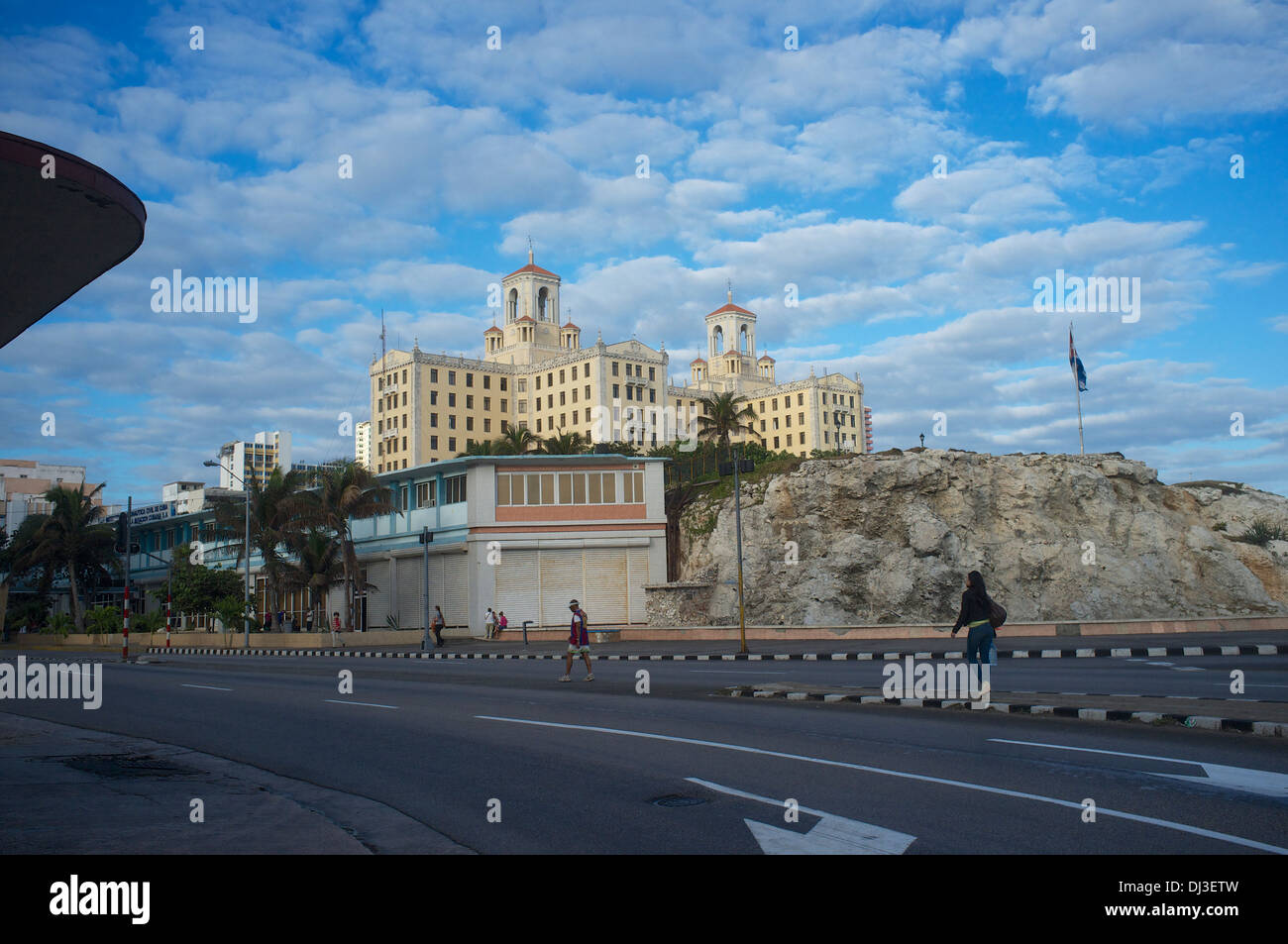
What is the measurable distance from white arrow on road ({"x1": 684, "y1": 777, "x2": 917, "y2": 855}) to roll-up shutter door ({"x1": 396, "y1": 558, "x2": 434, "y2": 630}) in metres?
43.2

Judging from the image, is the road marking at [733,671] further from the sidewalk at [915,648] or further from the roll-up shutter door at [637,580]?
the roll-up shutter door at [637,580]

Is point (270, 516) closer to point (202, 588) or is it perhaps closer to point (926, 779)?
point (202, 588)

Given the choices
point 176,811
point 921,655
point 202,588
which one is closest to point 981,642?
point 176,811

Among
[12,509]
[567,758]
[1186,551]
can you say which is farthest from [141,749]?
[12,509]

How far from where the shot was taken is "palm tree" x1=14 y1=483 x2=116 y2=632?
200 feet

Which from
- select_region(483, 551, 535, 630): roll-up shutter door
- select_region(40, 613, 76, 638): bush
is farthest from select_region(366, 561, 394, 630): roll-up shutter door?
select_region(40, 613, 76, 638): bush

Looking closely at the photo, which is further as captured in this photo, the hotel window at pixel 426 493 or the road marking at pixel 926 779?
the hotel window at pixel 426 493

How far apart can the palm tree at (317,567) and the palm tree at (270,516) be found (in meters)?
0.75

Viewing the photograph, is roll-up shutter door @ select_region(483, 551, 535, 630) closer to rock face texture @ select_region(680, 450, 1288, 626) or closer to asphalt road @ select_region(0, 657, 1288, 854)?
rock face texture @ select_region(680, 450, 1288, 626)

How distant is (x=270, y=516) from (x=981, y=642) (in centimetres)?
4370

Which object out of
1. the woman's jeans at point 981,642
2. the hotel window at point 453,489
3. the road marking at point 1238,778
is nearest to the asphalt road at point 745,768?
the road marking at point 1238,778

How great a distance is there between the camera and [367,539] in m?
53.1

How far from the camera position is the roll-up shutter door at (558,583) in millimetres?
47188
